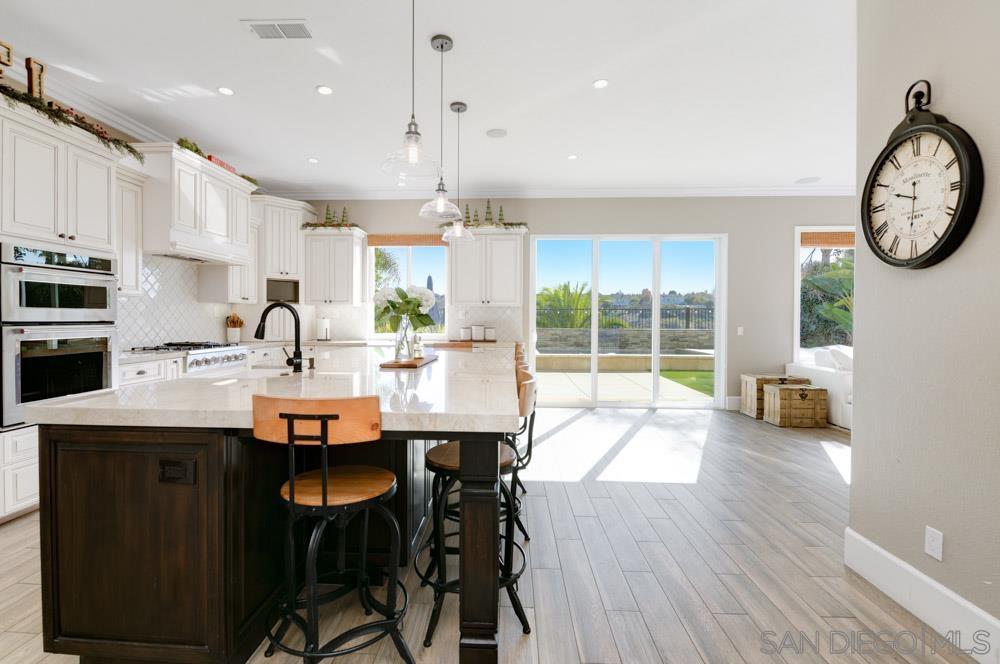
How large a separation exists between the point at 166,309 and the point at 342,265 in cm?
195

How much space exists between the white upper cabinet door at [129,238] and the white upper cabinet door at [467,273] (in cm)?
316

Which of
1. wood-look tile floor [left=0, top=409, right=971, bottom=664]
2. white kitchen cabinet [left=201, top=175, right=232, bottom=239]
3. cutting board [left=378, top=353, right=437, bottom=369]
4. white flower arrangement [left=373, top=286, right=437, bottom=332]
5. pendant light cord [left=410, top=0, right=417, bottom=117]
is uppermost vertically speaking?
Answer: pendant light cord [left=410, top=0, right=417, bottom=117]

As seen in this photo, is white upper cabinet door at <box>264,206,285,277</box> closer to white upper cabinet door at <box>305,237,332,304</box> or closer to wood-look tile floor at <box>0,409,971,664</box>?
white upper cabinet door at <box>305,237,332,304</box>

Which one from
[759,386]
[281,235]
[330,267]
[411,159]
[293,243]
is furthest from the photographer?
[330,267]

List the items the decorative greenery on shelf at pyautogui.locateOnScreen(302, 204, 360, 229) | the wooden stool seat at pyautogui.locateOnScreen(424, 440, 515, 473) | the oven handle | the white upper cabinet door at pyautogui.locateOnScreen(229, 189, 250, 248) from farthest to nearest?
the decorative greenery on shelf at pyautogui.locateOnScreen(302, 204, 360, 229) → the white upper cabinet door at pyautogui.locateOnScreen(229, 189, 250, 248) → the oven handle → the wooden stool seat at pyautogui.locateOnScreen(424, 440, 515, 473)

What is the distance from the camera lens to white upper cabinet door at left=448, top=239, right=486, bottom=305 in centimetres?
570

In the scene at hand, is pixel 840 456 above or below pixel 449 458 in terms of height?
below

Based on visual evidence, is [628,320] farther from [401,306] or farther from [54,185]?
[54,185]

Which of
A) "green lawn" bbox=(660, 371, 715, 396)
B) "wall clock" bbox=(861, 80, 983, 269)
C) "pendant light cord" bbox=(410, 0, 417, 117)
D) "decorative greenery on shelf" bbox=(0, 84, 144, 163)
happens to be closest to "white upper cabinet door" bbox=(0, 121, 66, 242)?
"decorative greenery on shelf" bbox=(0, 84, 144, 163)

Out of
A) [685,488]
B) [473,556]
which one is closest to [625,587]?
[473,556]

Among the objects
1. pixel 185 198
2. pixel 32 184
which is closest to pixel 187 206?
pixel 185 198

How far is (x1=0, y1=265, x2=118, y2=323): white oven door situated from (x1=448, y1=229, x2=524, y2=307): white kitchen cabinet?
3.43 m

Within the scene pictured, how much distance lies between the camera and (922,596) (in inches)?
68.7

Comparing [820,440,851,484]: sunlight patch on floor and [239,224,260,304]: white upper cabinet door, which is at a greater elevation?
[239,224,260,304]: white upper cabinet door
